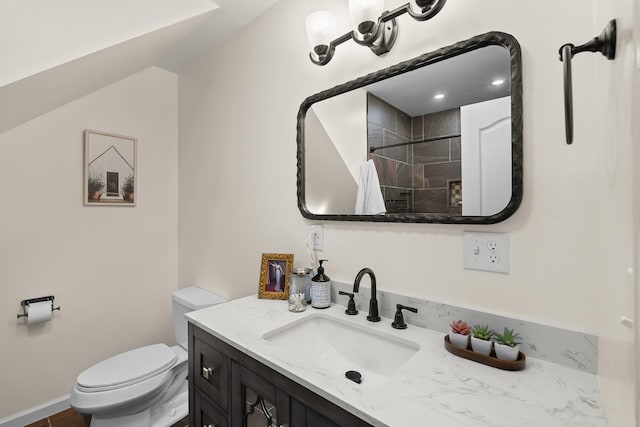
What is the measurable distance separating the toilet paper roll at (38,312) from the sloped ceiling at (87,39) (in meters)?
1.00

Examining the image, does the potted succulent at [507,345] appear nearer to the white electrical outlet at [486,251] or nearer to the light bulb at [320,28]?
the white electrical outlet at [486,251]

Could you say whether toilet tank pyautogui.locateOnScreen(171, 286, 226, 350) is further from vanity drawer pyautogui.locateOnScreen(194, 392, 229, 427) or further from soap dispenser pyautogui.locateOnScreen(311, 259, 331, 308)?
soap dispenser pyautogui.locateOnScreen(311, 259, 331, 308)

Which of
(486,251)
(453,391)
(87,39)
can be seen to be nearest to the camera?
(453,391)

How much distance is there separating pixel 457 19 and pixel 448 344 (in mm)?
1036

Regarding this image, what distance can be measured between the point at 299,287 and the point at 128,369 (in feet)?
3.36

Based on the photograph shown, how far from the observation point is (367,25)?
1.06 meters

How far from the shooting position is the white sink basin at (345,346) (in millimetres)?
980

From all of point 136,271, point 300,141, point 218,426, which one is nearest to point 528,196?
point 300,141

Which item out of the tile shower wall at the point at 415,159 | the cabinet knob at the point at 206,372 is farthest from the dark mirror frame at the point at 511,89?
the cabinet knob at the point at 206,372

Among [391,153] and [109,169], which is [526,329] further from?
[109,169]

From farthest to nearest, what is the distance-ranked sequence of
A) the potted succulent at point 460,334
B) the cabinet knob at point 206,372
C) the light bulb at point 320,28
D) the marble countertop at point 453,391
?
the light bulb at point 320,28, the cabinet knob at point 206,372, the potted succulent at point 460,334, the marble countertop at point 453,391

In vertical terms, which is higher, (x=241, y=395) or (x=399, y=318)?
(x=399, y=318)

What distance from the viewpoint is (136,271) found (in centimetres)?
218

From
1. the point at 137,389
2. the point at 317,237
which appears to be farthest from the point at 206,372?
the point at 317,237
